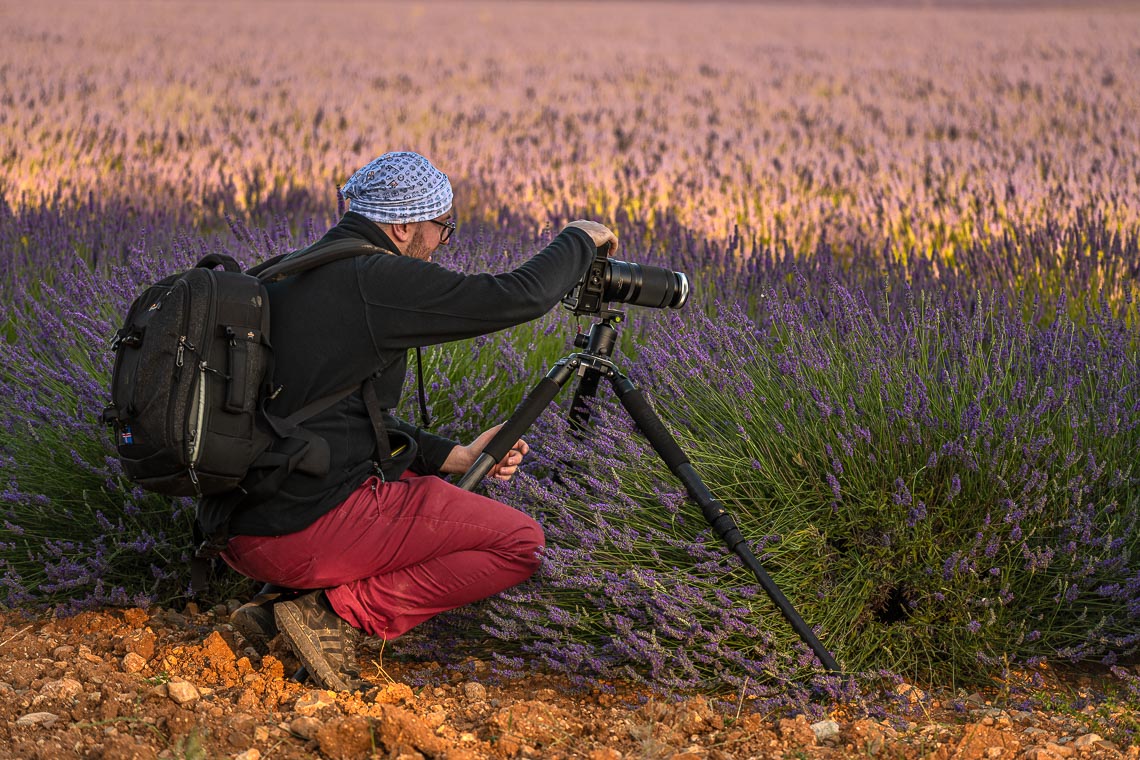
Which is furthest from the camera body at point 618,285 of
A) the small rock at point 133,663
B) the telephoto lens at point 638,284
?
the small rock at point 133,663

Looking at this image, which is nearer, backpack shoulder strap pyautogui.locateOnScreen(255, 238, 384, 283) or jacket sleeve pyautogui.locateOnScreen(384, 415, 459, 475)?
backpack shoulder strap pyautogui.locateOnScreen(255, 238, 384, 283)

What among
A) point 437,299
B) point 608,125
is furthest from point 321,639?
point 608,125

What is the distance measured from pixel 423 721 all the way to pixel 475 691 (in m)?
0.35

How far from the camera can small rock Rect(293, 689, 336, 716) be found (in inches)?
106

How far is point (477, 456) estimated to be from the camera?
10.0ft

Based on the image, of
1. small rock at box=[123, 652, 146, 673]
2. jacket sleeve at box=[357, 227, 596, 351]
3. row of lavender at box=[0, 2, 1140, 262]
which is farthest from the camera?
row of lavender at box=[0, 2, 1140, 262]

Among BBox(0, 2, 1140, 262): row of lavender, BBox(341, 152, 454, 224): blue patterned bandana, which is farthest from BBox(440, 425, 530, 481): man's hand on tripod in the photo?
BBox(0, 2, 1140, 262): row of lavender

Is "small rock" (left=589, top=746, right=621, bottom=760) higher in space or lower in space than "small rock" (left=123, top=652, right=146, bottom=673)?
higher

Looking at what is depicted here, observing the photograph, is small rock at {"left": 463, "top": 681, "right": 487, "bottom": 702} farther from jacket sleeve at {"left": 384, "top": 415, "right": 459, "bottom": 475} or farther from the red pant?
jacket sleeve at {"left": 384, "top": 415, "right": 459, "bottom": 475}

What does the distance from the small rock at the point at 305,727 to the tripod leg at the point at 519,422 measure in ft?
2.04

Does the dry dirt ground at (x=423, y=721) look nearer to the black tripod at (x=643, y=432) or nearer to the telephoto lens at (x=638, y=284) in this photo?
the black tripod at (x=643, y=432)

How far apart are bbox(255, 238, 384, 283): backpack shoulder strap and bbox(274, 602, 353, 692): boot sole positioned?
30.1 inches

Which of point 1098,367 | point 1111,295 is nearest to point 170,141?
point 1111,295

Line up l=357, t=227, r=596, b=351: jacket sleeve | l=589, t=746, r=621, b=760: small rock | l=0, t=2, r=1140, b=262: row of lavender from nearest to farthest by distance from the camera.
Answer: l=589, t=746, r=621, b=760: small rock
l=357, t=227, r=596, b=351: jacket sleeve
l=0, t=2, r=1140, b=262: row of lavender
